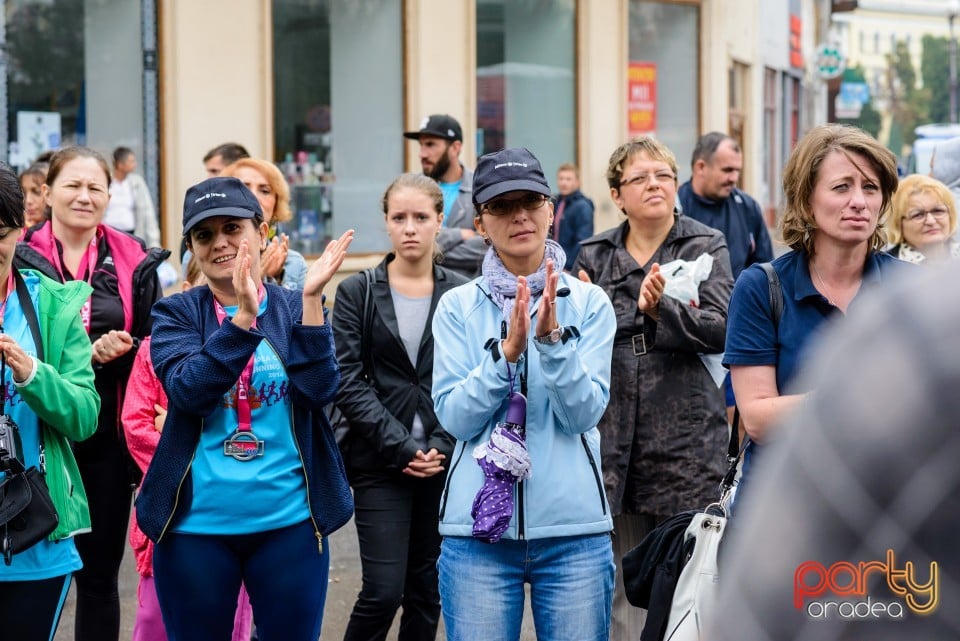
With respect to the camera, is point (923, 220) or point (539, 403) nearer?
point (539, 403)

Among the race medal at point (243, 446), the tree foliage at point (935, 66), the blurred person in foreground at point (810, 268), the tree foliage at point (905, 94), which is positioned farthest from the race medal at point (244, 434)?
the tree foliage at point (935, 66)

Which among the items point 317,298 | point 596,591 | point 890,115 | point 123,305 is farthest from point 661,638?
point 890,115

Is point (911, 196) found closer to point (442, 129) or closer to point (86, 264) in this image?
point (442, 129)

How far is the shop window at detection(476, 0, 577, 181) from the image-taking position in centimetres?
1616

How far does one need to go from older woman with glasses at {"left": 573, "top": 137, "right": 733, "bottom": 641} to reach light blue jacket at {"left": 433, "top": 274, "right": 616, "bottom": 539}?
104cm

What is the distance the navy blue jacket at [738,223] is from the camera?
24.4 feet

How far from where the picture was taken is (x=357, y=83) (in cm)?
1462

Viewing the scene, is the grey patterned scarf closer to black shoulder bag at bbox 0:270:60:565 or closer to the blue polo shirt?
the blue polo shirt

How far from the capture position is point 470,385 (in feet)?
12.1

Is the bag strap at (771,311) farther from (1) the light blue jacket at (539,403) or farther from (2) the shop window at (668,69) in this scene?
(2) the shop window at (668,69)

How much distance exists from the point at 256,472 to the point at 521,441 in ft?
2.71

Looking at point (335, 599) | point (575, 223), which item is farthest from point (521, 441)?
point (575, 223)

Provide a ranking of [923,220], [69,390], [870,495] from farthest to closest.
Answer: [923,220] < [69,390] < [870,495]

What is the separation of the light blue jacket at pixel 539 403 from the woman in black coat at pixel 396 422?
1.14 m
